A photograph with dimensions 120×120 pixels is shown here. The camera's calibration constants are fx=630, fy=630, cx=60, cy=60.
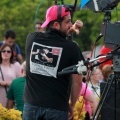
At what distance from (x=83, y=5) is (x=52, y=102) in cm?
100

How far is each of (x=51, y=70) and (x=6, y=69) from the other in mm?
3610

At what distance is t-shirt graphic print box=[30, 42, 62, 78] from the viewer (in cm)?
604

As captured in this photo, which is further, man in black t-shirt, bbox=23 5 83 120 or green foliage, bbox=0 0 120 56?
green foliage, bbox=0 0 120 56

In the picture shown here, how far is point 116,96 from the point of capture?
20.9 ft

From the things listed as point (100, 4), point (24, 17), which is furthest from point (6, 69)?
point (24, 17)

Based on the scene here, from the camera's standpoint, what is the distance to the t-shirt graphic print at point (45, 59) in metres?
6.04

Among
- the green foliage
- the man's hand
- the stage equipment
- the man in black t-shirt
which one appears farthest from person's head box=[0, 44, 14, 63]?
the green foliage

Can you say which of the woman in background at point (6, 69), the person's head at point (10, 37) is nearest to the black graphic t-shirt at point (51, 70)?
the woman in background at point (6, 69)

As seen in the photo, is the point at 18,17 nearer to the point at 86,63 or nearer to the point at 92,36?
the point at 92,36

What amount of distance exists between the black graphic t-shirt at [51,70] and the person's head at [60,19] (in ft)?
0.25

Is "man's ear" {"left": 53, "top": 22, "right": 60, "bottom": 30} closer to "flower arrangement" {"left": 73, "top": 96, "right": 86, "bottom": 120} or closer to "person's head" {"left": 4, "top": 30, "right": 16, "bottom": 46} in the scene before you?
"flower arrangement" {"left": 73, "top": 96, "right": 86, "bottom": 120}

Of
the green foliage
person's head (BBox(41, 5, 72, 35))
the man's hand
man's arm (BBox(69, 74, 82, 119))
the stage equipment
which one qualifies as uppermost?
the stage equipment

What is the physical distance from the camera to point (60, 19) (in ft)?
20.3

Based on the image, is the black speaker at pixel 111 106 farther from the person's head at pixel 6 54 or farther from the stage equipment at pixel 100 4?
the person's head at pixel 6 54
